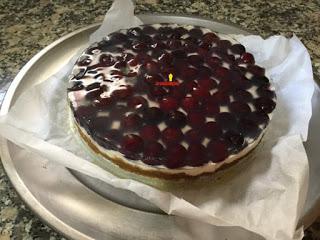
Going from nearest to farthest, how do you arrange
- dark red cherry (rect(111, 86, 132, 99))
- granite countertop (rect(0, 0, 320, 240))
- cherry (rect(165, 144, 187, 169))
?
1. cherry (rect(165, 144, 187, 169))
2. dark red cherry (rect(111, 86, 132, 99))
3. granite countertop (rect(0, 0, 320, 240))

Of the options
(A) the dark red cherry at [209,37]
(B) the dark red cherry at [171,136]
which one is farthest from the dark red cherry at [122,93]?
(A) the dark red cherry at [209,37]

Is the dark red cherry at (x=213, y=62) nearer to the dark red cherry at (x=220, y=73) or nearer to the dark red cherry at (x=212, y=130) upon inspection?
the dark red cherry at (x=220, y=73)

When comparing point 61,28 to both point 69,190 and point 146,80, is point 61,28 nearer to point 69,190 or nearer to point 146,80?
point 146,80

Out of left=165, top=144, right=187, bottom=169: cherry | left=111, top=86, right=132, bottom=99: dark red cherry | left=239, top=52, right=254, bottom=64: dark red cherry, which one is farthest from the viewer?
left=239, top=52, right=254, bottom=64: dark red cherry

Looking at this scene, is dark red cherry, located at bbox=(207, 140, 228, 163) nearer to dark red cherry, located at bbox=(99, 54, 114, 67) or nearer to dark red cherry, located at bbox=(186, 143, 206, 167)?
dark red cherry, located at bbox=(186, 143, 206, 167)

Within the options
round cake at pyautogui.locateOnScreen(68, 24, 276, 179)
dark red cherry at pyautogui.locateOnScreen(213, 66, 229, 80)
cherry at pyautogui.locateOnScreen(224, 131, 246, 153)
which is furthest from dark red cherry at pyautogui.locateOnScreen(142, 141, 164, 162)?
dark red cherry at pyautogui.locateOnScreen(213, 66, 229, 80)

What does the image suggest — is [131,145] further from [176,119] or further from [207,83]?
[207,83]
